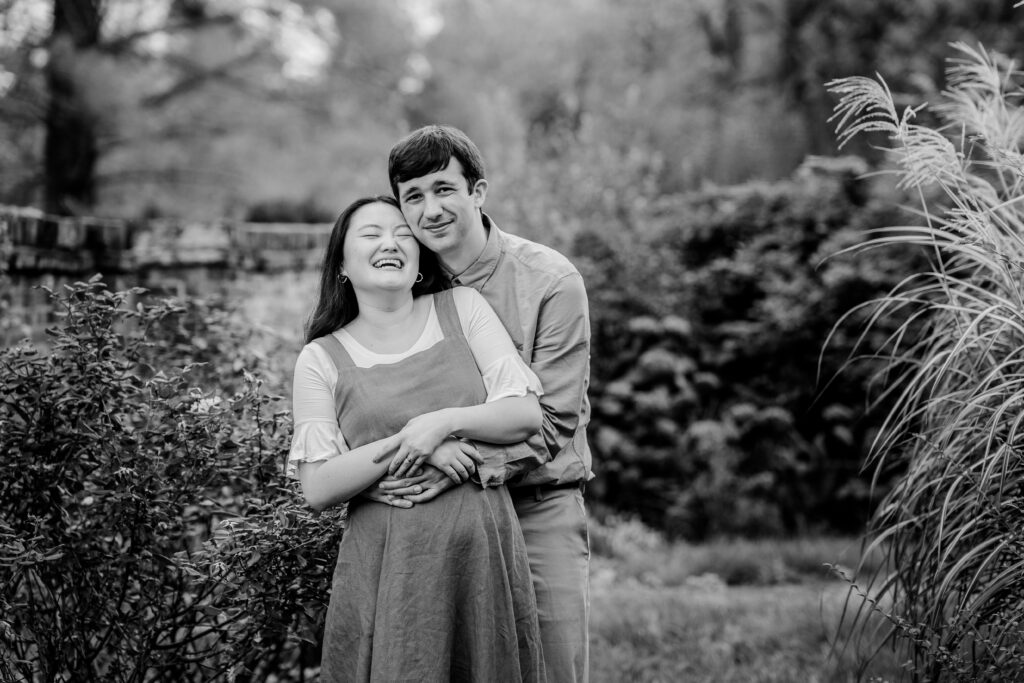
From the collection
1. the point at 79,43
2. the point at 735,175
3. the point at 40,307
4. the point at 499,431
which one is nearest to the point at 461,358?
the point at 499,431

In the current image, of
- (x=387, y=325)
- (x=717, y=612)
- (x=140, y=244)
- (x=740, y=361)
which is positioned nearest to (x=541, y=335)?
(x=387, y=325)

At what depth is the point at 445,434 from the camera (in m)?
2.36

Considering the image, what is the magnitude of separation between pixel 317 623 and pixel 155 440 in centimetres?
73

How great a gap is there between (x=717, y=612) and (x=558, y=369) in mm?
2730

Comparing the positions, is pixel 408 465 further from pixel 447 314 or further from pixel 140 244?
pixel 140 244

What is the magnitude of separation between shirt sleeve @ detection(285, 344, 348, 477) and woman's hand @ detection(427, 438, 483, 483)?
271 mm

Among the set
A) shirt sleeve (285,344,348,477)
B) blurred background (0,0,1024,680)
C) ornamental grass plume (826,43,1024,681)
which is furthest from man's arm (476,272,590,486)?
blurred background (0,0,1024,680)

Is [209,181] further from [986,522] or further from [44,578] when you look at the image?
[986,522]

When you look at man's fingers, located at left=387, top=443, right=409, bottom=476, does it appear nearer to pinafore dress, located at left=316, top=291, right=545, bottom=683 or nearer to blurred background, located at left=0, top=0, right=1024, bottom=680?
pinafore dress, located at left=316, top=291, right=545, bottom=683

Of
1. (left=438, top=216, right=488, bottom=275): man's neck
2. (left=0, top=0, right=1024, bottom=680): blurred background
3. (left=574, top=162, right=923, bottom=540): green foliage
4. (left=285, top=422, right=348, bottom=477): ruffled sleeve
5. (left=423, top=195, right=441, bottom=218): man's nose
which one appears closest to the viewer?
(left=285, top=422, right=348, bottom=477): ruffled sleeve

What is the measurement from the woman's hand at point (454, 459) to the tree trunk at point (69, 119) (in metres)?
8.73

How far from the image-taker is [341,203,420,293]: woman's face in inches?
99.9

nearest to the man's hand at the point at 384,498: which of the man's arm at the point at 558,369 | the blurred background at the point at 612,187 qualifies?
the man's arm at the point at 558,369

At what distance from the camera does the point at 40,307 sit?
451cm
